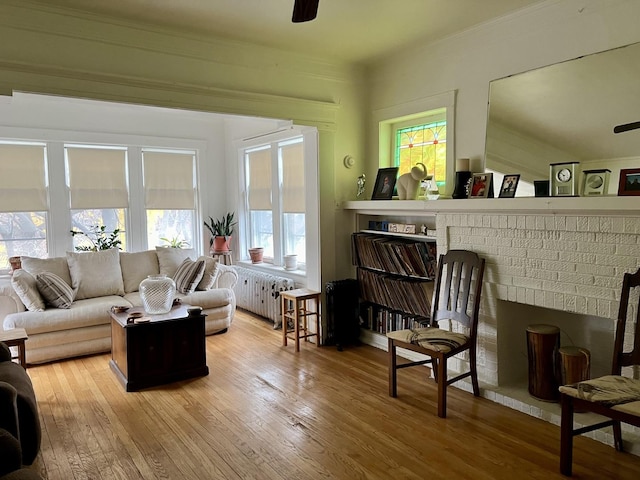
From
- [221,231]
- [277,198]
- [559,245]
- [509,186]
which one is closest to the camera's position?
[559,245]

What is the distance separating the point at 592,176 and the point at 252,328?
3845 mm

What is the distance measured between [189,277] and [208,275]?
0.87ft

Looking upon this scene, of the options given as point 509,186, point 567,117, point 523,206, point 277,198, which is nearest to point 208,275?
point 277,198

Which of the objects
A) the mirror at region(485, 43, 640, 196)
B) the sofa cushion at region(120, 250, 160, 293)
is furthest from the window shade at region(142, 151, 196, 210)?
the mirror at region(485, 43, 640, 196)

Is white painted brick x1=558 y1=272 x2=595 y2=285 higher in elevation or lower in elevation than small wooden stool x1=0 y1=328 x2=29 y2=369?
higher

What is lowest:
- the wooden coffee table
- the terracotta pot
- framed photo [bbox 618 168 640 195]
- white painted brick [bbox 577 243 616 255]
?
the wooden coffee table

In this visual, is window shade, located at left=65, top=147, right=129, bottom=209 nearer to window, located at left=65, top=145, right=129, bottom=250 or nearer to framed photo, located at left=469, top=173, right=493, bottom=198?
window, located at left=65, top=145, right=129, bottom=250

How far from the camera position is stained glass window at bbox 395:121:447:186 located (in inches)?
166

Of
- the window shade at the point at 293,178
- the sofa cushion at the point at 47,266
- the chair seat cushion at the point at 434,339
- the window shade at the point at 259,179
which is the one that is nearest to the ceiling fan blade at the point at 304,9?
the chair seat cushion at the point at 434,339

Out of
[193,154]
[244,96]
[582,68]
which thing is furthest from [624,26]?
[193,154]

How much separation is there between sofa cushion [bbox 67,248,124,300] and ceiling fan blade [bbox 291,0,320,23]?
3854mm

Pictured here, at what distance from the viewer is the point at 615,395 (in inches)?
90.8

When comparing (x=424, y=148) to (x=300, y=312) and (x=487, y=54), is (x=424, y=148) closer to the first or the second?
(x=487, y=54)

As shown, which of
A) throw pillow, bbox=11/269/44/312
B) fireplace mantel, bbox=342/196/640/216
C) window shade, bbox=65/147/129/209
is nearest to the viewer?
fireplace mantel, bbox=342/196/640/216
